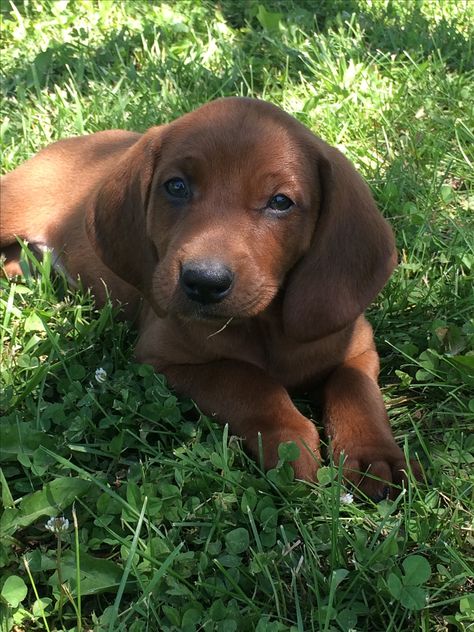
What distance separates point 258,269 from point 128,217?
0.74m

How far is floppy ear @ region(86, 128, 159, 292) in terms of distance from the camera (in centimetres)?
327

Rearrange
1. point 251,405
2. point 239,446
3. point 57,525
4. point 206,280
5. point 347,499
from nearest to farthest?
1. point 57,525
2. point 347,499
3. point 206,280
4. point 239,446
5. point 251,405

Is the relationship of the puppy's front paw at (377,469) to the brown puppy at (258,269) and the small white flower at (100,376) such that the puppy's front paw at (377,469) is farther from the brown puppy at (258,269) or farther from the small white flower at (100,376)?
the small white flower at (100,376)

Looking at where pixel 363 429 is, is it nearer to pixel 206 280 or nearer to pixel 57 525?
pixel 206 280

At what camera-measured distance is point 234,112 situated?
3043mm

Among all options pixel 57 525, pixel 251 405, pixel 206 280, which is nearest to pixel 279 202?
pixel 206 280

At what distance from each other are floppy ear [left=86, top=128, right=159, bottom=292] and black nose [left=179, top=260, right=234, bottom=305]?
59 cm

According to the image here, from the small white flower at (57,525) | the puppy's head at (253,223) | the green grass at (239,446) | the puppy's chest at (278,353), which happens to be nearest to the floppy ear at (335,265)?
the puppy's head at (253,223)

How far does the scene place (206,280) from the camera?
2.69 meters

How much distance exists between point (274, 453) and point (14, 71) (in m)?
4.21

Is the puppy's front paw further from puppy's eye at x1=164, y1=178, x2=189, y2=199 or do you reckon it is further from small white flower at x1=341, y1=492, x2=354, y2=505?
puppy's eye at x1=164, y1=178, x2=189, y2=199

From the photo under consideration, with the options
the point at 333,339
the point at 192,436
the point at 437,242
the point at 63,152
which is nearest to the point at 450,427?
the point at 333,339

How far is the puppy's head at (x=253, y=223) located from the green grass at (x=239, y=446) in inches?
17.0

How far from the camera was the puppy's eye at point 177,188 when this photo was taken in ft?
9.96
